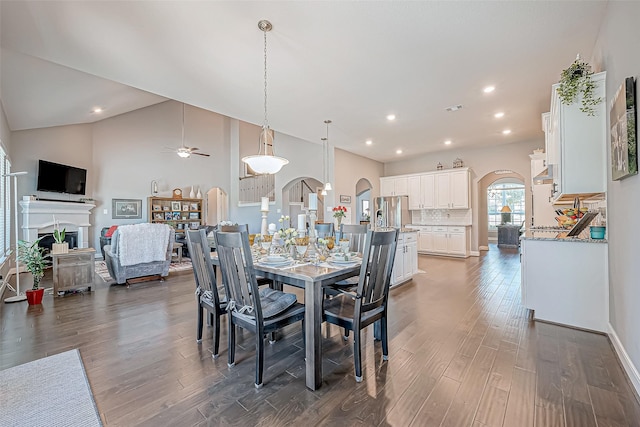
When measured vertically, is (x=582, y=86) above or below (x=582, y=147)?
above

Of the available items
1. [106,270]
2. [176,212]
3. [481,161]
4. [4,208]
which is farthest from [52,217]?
[481,161]

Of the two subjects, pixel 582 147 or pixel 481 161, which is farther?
pixel 481 161

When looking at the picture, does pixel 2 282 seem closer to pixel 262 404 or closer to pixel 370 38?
pixel 262 404

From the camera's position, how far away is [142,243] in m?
4.48

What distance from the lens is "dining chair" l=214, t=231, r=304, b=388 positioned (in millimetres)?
1779

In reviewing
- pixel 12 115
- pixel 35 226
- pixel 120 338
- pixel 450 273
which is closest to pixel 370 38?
pixel 120 338

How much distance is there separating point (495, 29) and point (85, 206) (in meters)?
8.78

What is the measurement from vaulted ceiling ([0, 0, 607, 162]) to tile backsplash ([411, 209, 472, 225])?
9.77ft

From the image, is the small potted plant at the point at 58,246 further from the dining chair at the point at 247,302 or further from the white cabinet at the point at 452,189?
the white cabinet at the point at 452,189

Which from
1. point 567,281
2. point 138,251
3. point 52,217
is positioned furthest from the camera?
point 52,217

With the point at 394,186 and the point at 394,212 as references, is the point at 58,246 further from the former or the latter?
Result: the point at 394,186

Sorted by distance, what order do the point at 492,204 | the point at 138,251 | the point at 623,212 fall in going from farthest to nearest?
the point at 492,204
the point at 138,251
the point at 623,212

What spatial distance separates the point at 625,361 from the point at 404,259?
104 inches

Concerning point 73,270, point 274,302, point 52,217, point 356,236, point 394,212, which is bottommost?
point 73,270
